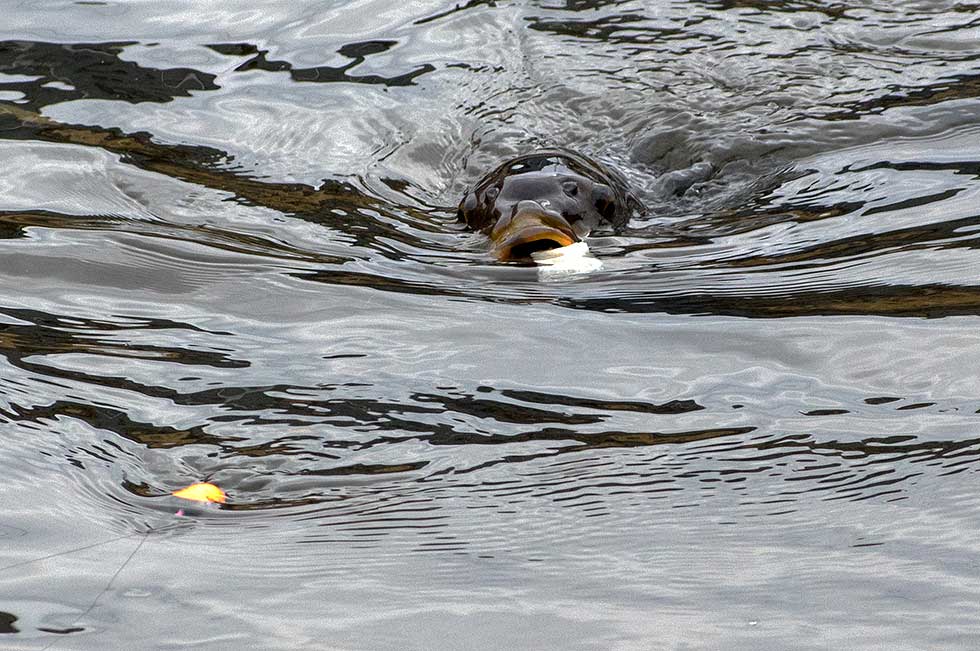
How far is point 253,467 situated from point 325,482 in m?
0.18

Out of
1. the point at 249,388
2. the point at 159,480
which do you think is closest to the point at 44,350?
the point at 249,388

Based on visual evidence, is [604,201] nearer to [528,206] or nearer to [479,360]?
[528,206]

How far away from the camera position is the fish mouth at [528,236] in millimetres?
4715

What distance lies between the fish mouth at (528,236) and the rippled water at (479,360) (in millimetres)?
105

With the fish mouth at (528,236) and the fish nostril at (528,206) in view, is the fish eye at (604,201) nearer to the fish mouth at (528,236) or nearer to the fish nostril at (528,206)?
the fish nostril at (528,206)

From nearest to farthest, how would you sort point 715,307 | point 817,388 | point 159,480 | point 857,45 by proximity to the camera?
1. point 159,480
2. point 817,388
3. point 715,307
4. point 857,45

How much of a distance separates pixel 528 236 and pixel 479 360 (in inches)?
41.1

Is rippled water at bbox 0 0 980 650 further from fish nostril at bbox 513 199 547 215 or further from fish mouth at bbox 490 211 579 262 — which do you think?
fish nostril at bbox 513 199 547 215

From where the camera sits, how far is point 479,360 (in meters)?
3.75

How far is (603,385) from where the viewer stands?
358 cm

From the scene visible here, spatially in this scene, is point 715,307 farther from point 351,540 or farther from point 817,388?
point 351,540

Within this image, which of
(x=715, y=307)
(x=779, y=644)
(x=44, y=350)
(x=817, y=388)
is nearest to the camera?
(x=779, y=644)

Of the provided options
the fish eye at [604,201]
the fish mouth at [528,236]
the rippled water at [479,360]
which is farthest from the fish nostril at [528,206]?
the fish eye at [604,201]

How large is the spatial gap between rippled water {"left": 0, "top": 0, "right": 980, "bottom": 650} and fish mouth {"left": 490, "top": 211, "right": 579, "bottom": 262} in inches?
4.2
